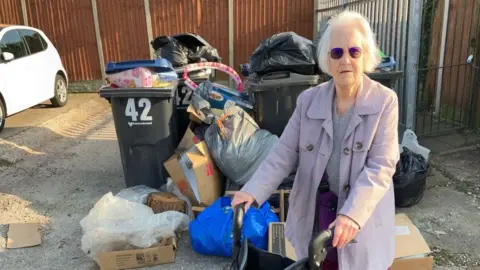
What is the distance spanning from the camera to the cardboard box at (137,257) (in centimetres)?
285

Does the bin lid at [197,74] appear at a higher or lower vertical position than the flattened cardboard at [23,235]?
higher

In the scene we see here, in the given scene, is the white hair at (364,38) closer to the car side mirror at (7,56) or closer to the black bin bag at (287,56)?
the black bin bag at (287,56)

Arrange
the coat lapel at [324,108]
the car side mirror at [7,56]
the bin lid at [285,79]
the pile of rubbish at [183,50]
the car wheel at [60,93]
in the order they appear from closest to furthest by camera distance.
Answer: the coat lapel at [324,108] → the bin lid at [285,79] → the pile of rubbish at [183,50] → the car side mirror at [7,56] → the car wheel at [60,93]

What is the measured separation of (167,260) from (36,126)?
4692 millimetres

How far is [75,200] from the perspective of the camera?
4051mm

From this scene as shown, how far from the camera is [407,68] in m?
4.59

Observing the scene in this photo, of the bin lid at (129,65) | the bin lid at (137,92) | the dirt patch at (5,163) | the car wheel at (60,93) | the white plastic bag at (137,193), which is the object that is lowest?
the dirt patch at (5,163)

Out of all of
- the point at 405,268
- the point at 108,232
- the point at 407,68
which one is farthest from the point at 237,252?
the point at 407,68

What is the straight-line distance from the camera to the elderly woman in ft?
4.78

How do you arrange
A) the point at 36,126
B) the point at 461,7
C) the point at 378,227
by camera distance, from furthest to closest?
the point at 36,126 < the point at 461,7 < the point at 378,227

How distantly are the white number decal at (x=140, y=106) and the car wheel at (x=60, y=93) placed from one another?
181 inches

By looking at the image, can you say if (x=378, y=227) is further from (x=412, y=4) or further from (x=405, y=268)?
(x=412, y=4)

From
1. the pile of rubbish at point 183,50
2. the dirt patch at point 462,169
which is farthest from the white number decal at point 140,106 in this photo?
the dirt patch at point 462,169

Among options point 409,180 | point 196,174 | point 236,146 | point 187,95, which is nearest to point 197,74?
point 187,95
